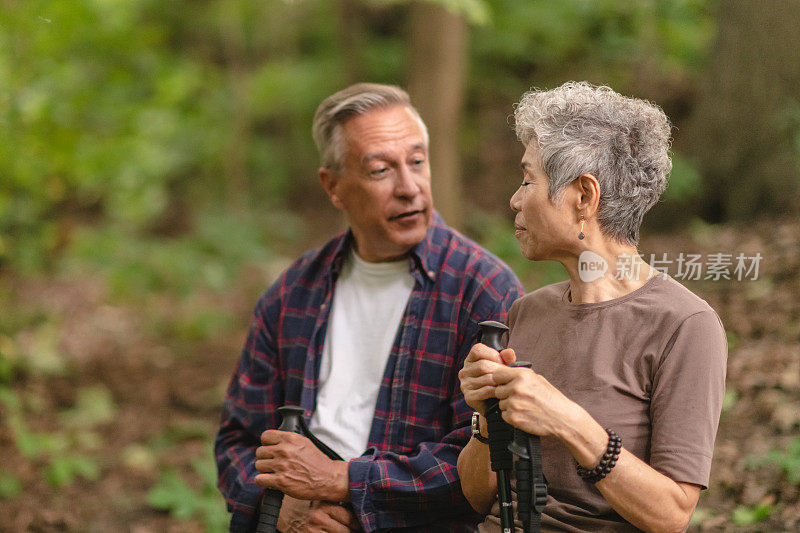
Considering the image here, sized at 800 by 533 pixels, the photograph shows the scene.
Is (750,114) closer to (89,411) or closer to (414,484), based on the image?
(414,484)

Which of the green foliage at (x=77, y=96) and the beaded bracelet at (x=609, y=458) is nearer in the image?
Result: the beaded bracelet at (x=609, y=458)

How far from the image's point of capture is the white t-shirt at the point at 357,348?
2.76 m

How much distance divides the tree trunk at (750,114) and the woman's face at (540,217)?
4.68 meters

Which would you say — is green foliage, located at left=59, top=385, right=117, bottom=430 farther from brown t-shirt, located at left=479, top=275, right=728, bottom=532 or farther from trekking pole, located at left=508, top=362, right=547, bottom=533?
trekking pole, located at left=508, top=362, right=547, bottom=533

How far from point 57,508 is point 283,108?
994 centimetres

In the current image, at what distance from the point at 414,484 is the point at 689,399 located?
39.4 inches

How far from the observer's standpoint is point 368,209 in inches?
113

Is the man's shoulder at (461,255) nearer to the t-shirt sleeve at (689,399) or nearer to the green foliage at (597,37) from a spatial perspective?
the t-shirt sleeve at (689,399)

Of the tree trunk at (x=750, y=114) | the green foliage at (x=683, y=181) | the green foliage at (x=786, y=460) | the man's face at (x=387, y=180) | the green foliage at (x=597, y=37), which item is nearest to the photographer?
the man's face at (x=387, y=180)

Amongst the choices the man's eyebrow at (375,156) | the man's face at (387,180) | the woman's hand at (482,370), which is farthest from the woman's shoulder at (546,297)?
the man's eyebrow at (375,156)

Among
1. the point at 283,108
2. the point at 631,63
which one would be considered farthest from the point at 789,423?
the point at 283,108

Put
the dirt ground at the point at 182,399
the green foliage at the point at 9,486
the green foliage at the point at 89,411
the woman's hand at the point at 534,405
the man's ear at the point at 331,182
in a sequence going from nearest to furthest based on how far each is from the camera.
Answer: the woman's hand at the point at 534,405 → the man's ear at the point at 331,182 → the dirt ground at the point at 182,399 → the green foliage at the point at 9,486 → the green foliage at the point at 89,411

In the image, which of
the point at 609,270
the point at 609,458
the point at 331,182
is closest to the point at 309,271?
the point at 331,182

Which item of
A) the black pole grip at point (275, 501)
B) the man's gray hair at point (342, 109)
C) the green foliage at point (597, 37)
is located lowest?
the black pole grip at point (275, 501)
